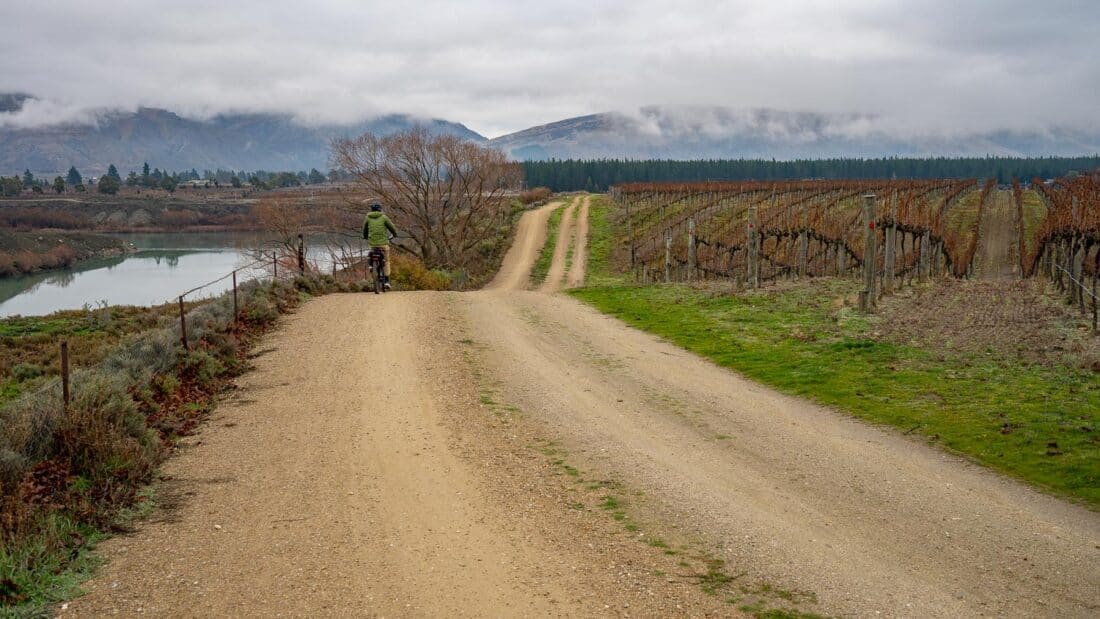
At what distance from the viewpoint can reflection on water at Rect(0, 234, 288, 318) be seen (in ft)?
186

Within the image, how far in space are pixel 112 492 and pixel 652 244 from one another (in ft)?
156

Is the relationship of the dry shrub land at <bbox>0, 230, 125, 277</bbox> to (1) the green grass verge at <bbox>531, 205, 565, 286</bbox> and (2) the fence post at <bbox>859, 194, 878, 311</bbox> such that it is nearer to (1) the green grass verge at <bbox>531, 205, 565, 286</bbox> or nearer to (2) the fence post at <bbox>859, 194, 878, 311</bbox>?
(1) the green grass verge at <bbox>531, 205, 565, 286</bbox>

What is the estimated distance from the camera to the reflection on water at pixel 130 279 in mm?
56656

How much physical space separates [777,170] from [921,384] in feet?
589

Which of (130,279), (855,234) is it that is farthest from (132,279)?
(855,234)

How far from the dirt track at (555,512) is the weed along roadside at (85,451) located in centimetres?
33

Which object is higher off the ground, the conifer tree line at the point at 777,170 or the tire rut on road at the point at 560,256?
the conifer tree line at the point at 777,170

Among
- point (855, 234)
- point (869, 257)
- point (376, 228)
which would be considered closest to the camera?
point (869, 257)

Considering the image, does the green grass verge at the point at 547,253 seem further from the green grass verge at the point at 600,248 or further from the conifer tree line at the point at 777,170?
the conifer tree line at the point at 777,170

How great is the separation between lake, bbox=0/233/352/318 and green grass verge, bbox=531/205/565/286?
48.5ft

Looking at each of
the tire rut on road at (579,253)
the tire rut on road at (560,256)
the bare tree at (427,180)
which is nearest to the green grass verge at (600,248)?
the tire rut on road at (579,253)

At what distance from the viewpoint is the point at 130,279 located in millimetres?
70688

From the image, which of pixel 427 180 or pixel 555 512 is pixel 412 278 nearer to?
pixel 427 180

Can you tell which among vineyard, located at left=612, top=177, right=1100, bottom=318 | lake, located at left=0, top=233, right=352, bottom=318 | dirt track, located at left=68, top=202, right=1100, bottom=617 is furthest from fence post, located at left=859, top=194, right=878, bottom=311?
lake, located at left=0, top=233, right=352, bottom=318
